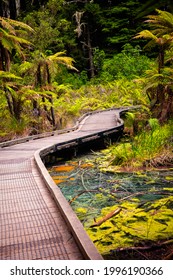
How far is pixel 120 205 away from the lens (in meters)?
5.36

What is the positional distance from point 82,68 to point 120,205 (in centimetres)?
2325

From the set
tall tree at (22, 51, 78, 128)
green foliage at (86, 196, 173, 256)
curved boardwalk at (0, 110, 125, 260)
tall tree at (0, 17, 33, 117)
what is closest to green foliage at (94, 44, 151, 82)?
tall tree at (22, 51, 78, 128)

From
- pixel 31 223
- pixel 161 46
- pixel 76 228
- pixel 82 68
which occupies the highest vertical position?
pixel 82 68

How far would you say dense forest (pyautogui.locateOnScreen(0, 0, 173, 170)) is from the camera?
9.73 m

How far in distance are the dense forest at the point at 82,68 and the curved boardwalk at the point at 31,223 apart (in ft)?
7.36

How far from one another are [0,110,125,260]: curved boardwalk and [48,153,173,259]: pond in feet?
2.38

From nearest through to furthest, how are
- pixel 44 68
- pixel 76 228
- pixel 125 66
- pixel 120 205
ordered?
1. pixel 76 228
2. pixel 120 205
3. pixel 44 68
4. pixel 125 66

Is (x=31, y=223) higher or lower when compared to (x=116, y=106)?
lower

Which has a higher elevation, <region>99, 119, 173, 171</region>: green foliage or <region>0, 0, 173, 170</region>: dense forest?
<region>0, 0, 173, 170</region>: dense forest

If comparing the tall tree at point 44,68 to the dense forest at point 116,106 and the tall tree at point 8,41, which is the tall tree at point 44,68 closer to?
the dense forest at point 116,106

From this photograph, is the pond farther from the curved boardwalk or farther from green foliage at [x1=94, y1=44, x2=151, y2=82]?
green foliage at [x1=94, y1=44, x2=151, y2=82]

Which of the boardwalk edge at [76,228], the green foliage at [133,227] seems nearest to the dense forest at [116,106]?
the green foliage at [133,227]

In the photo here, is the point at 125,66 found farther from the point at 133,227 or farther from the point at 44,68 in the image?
the point at 133,227

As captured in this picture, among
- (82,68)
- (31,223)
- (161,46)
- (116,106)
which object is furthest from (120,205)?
(82,68)
